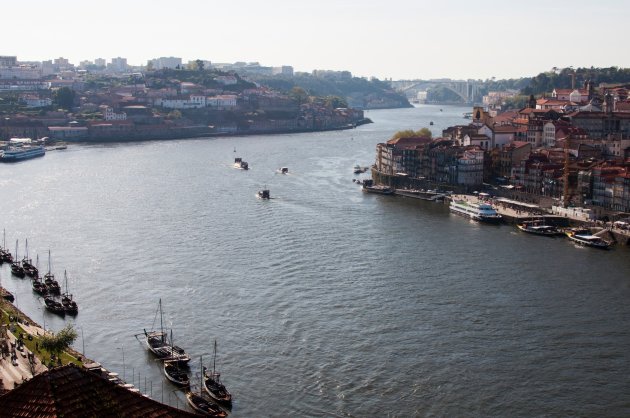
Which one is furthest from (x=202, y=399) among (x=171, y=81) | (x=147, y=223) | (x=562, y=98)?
(x=171, y=81)

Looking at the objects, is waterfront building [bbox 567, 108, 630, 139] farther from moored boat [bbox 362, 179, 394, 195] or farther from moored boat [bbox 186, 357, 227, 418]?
moored boat [bbox 186, 357, 227, 418]

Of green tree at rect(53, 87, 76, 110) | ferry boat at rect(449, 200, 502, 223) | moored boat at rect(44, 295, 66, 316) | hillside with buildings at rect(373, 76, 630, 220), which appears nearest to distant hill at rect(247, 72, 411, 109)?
green tree at rect(53, 87, 76, 110)

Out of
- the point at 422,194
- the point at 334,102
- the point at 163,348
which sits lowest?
the point at 163,348

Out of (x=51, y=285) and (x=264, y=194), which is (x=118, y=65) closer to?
(x=264, y=194)

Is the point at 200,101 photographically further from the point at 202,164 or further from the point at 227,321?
the point at 227,321

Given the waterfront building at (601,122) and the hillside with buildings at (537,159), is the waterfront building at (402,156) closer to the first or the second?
the hillside with buildings at (537,159)

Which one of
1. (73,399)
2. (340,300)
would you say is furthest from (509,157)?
(73,399)
